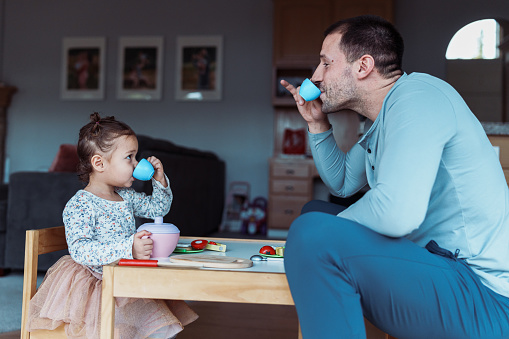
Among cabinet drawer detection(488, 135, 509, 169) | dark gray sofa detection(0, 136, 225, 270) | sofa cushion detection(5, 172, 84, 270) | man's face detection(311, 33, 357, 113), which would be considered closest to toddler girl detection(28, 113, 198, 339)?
man's face detection(311, 33, 357, 113)

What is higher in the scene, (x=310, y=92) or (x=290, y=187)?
(x=310, y=92)

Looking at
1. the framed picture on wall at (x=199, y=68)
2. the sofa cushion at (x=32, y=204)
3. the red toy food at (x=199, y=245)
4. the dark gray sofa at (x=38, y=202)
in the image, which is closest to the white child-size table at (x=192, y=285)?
the red toy food at (x=199, y=245)

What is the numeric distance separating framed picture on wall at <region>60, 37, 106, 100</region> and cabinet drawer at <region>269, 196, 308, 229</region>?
7.86ft

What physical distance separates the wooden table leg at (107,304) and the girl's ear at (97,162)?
17.3 inches

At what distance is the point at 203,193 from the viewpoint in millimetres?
4000

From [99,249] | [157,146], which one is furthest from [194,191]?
[99,249]

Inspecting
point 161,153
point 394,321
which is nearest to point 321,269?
point 394,321

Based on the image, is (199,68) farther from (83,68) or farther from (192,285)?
(192,285)

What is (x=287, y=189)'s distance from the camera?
4520 millimetres

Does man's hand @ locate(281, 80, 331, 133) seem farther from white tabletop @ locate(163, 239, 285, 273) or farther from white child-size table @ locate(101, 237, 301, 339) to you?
white child-size table @ locate(101, 237, 301, 339)

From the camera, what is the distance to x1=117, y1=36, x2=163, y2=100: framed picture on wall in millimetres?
5336

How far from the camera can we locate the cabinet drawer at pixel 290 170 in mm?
4488

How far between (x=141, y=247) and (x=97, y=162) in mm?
369

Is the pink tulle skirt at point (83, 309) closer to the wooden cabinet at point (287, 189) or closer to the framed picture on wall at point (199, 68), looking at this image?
the wooden cabinet at point (287, 189)
